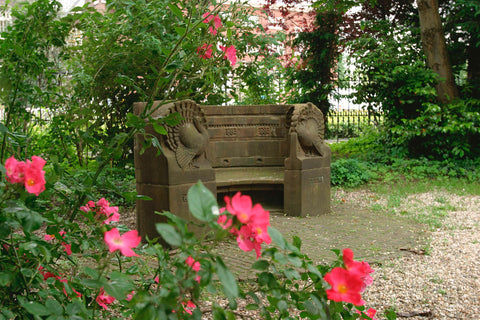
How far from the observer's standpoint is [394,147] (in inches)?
432

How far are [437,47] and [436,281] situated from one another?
7.54 metres

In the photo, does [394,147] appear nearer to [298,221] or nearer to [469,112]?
[469,112]

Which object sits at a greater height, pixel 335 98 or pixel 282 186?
pixel 335 98

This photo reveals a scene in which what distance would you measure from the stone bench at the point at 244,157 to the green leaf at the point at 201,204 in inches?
155

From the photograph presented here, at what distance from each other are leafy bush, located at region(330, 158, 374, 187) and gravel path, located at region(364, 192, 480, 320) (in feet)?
11.0

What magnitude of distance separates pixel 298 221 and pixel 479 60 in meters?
6.90

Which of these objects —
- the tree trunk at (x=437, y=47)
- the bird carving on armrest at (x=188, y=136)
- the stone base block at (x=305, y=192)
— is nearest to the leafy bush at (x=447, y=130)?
the tree trunk at (x=437, y=47)

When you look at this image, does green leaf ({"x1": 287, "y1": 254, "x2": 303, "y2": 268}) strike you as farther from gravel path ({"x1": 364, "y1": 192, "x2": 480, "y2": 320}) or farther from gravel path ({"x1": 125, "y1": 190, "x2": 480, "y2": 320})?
gravel path ({"x1": 364, "y1": 192, "x2": 480, "y2": 320})

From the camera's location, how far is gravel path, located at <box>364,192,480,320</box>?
3.43 m

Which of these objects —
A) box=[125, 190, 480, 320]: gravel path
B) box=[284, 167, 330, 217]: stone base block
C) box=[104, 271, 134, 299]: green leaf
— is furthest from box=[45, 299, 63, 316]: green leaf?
box=[284, 167, 330, 217]: stone base block

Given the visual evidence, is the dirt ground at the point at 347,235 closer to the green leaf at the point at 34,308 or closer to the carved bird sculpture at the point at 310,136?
the carved bird sculpture at the point at 310,136

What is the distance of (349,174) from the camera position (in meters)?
9.16

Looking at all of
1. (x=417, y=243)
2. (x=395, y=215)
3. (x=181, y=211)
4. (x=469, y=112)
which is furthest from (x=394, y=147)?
(x=181, y=211)

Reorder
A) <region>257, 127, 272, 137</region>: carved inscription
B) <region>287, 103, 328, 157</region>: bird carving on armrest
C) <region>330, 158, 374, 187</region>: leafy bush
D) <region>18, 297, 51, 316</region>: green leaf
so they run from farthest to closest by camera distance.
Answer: <region>330, 158, 374, 187</region>: leafy bush, <region>257, 127, 272, 137</region>: carved inscription, <region>287, 103, 328, 157</region>: bird carving on armrest, <region>18, 297, 51, 316</region>: green leaf
